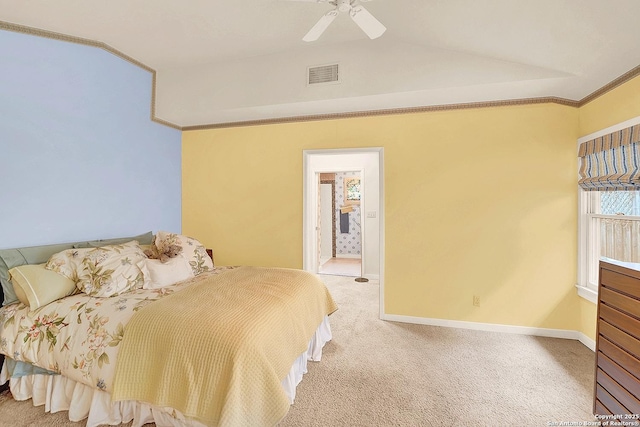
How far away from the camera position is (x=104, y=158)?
2.84 m

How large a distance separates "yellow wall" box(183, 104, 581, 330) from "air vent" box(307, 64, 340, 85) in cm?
62

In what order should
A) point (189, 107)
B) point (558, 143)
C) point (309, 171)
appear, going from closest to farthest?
point (558, 143), point (189, 107), point (309, 171)

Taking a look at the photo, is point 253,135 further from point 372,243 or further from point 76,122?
point 372,243

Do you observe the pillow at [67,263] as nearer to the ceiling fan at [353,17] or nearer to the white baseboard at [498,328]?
the ceiling fan at [353,17]

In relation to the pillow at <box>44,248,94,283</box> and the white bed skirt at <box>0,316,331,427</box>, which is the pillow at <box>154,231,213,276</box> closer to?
the pillow at <box>44,248,94,283</box>

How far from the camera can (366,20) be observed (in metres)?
1.82

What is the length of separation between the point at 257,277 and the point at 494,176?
8.36 ft

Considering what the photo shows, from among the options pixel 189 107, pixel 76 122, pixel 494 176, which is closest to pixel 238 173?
pixel 189 107

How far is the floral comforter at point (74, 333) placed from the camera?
1.63 meters

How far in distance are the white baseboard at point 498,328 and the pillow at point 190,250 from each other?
2.02m

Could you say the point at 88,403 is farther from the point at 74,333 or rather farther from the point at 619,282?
the point at 619,282

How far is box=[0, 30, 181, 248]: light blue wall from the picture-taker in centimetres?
221

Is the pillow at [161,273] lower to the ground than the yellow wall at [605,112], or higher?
lower

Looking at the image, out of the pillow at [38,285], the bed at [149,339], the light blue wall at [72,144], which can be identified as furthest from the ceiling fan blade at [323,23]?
the pillow at [38,285]
